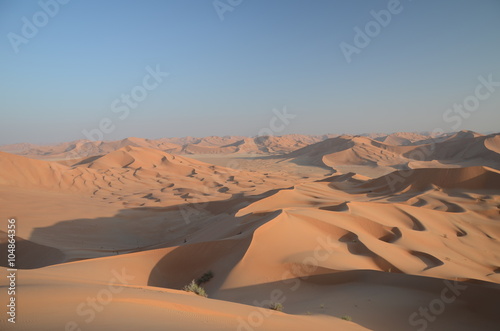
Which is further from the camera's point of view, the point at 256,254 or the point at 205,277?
the point at 256,254

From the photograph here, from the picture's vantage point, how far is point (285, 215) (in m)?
8.43

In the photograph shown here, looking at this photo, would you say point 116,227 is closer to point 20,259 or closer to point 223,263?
point 20,259

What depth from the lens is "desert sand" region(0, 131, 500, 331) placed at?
116 inches

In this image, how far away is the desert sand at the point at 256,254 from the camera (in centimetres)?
294

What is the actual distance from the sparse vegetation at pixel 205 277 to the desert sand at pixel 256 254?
0.15 m

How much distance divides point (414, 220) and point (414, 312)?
6881 millimetres

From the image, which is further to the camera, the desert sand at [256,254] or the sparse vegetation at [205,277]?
A: the sparse vegetation at [205,277]

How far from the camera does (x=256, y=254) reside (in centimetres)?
609

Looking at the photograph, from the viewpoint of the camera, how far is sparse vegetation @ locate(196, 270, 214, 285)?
5.73 metres

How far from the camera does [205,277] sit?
5.82 metres

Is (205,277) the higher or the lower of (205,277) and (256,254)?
the lower

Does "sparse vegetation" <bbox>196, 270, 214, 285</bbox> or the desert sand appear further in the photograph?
"sparse vegetation" <bbox>196, 270, 214, 285</bbox>

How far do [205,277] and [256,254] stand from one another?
1233 millimetres

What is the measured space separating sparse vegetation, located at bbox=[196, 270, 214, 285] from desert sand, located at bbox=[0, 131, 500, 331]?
15cm
